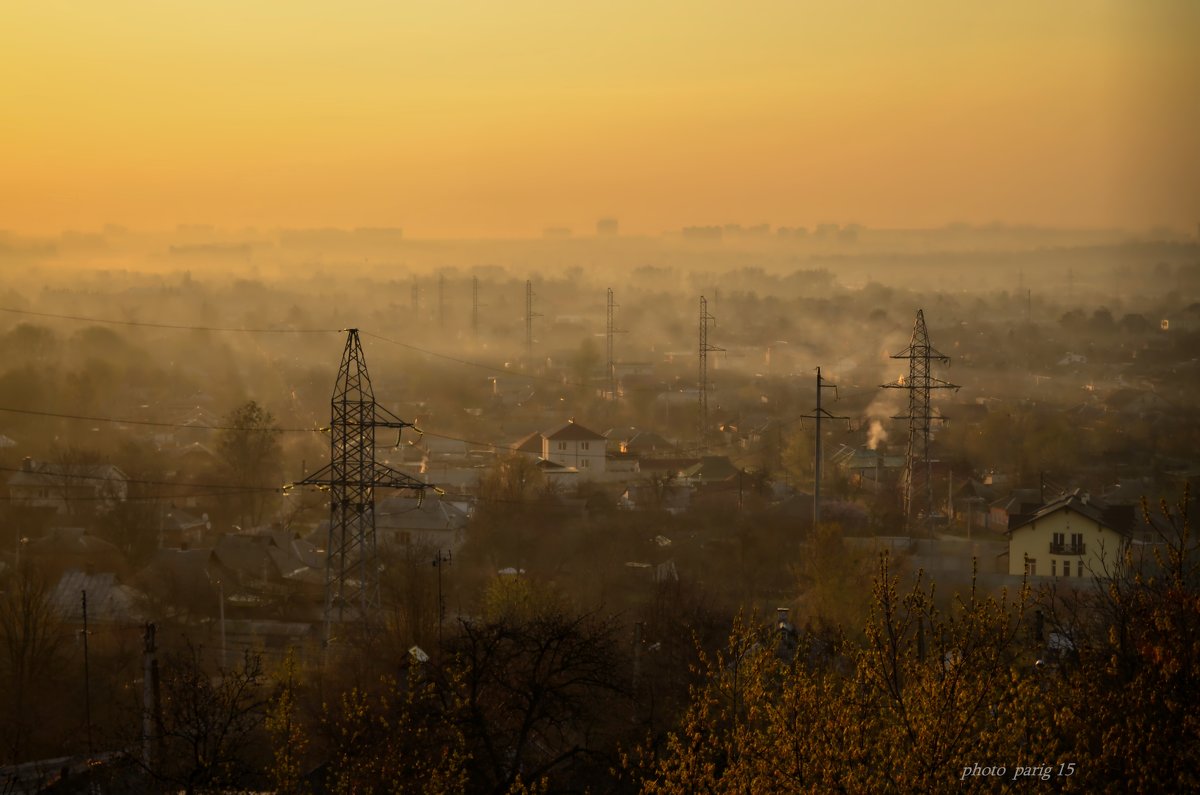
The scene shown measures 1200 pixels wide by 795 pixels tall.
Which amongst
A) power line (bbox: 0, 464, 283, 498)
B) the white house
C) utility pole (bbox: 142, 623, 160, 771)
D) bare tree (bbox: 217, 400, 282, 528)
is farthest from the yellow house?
the white house

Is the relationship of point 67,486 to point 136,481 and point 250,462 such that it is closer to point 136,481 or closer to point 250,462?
point 136,481

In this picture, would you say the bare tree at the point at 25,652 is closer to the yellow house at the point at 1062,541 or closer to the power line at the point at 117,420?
the yellow house at the point at 1062,541

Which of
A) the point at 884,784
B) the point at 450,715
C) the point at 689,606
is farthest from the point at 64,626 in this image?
the point at 884,784

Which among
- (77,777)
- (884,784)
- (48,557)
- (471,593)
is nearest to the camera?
(884,784)

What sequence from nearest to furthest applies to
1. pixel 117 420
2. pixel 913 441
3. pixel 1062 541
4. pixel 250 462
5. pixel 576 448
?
1. pixel 1062 541
2. pixel 913 441
3. pixel 250 462
4. pixel 576 448
5. pixel 117 420

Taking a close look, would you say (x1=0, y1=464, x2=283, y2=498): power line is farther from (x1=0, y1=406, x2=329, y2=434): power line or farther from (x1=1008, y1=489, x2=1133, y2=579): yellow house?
(x1=1008, y1=489, x2=1133, y2=579): yellow house

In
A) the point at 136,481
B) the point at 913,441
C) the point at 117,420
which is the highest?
the point at 913,441

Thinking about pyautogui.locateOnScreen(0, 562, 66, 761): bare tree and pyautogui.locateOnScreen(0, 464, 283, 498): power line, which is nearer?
pyautogui.locateOnScreen(0, 562, 66, 761): bare tree

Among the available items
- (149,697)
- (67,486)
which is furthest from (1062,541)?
(67,486)

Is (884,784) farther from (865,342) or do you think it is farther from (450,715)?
(865,342)

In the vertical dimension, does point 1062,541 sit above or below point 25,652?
above

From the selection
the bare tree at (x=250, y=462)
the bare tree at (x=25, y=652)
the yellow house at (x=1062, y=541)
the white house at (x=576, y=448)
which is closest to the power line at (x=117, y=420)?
the bare tree at (x=250, y=462)
